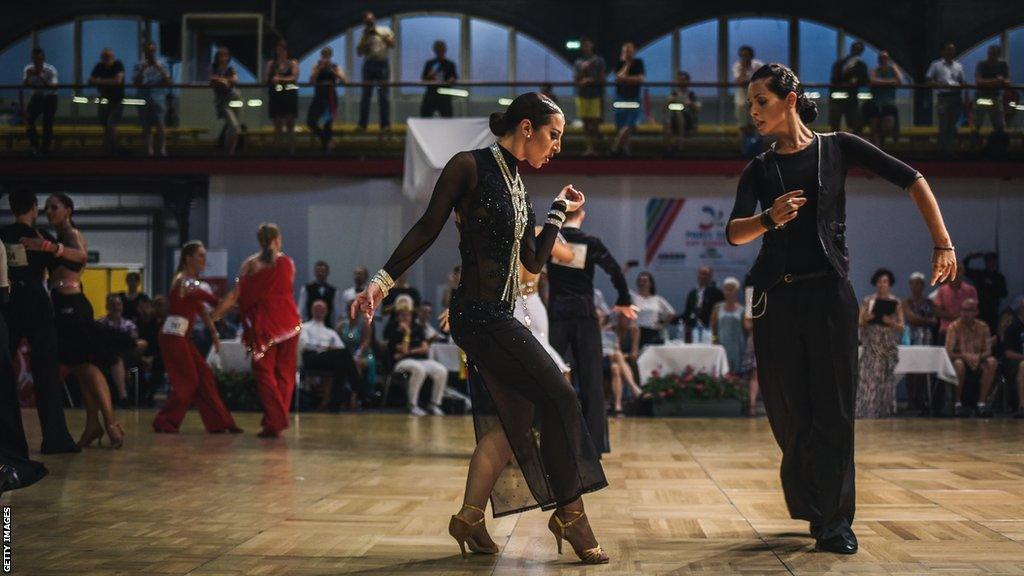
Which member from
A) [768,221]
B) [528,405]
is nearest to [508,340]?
[528,405]

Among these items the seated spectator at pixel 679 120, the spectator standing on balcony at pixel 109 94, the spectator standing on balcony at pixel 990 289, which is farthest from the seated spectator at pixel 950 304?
the spectator standing on balcony at pixel 109 94

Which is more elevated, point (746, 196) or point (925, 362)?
point (746, 196)

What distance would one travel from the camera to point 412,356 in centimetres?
1336

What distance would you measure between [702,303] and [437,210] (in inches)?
448

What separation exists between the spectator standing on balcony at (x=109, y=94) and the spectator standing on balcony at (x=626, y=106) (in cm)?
694

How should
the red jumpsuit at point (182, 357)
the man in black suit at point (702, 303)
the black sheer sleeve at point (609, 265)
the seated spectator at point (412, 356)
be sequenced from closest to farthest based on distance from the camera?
the black sheer sleeve at point (609, 265) < the red jumpsuit at point (182, 357) < the seated spectator at point (412, 356) < the man in black suit at point (702, 303)

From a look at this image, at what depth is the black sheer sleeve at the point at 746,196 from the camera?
4.31 meters

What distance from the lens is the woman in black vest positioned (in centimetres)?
417

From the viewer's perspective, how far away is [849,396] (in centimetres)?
421

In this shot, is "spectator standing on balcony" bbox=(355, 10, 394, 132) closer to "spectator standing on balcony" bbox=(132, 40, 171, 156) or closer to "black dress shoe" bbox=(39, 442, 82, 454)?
"spectator standing on balcony" bbox=(132, 40, 171, 156)

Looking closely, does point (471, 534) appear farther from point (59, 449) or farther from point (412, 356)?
point (412, 356)

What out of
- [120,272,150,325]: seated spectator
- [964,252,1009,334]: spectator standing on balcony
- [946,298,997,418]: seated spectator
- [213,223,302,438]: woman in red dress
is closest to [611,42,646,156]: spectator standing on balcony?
[964,252,1009,334]: spectator standing on balcony

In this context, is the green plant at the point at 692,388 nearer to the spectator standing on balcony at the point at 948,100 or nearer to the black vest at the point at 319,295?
the black vest at the point at 319,295

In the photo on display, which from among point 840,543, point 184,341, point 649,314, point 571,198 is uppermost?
point 571,198
